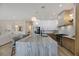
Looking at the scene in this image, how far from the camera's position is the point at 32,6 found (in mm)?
1630

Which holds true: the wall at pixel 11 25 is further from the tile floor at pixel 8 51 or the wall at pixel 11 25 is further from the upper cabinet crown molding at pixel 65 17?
the upper cabinet crown molding at pixel 65 17

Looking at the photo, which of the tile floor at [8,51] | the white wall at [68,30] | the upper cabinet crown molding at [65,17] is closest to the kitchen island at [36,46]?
the tile floor at [8,51]

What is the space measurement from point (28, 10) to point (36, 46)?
533mm

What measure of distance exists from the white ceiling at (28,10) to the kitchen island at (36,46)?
32 cm

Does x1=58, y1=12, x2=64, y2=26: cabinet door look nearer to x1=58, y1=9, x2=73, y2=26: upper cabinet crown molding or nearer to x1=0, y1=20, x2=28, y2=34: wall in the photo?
x1=58, y1=9, x2=73, y2=26: upper cabinet crown molding

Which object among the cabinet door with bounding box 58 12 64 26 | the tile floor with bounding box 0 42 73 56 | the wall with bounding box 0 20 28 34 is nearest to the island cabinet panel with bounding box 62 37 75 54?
the tile floor with bounding box 0 42 73 56

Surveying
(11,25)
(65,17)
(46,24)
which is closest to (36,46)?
(46,24)

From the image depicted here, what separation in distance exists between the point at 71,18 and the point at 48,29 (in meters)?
0.36

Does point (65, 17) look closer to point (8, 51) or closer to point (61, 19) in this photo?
point (61, 19)

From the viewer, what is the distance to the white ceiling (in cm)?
160

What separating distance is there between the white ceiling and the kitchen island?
0.32m

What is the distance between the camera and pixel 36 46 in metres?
1.71

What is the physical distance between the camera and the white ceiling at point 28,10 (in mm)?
1595

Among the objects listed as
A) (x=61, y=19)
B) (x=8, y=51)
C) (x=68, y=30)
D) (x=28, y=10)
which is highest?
(x=28, y=10)
